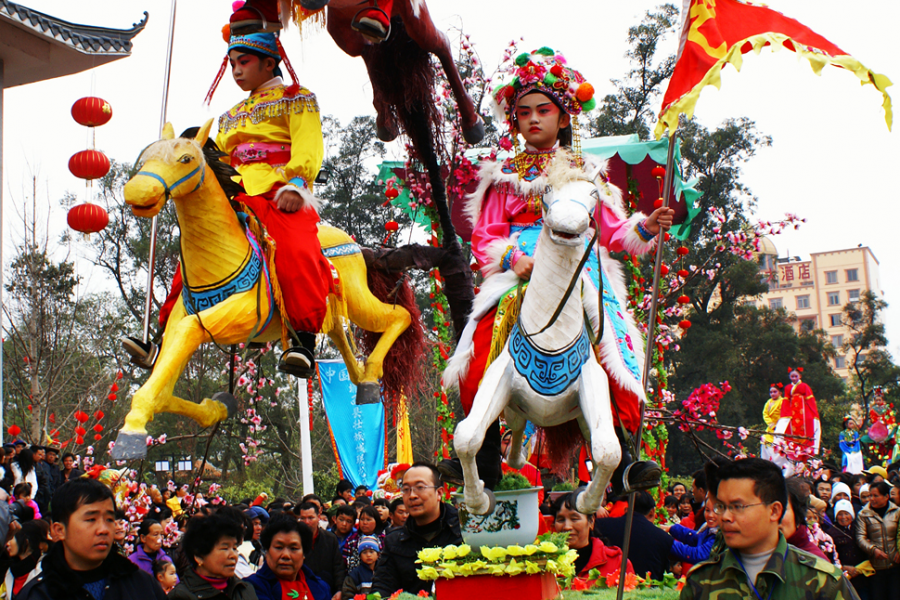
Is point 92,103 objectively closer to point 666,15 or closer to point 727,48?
point 727,48

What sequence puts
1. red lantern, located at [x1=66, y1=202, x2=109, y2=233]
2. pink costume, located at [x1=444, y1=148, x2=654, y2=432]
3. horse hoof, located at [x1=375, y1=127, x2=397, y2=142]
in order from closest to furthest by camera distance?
pink costume, located at [x1=444, y1=148, x2=654, y2=432] < horse hoof, located at [x1=375, y1=127, x2=397, y2=142] < red lantern, located at [x1=66, y1=202, x2=109, y2=233]

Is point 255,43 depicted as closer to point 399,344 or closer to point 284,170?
point 284,170

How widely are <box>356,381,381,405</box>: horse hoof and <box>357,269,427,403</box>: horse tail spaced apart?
0.31 meters

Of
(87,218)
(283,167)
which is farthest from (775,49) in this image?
(87,218)

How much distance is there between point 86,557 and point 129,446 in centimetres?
203

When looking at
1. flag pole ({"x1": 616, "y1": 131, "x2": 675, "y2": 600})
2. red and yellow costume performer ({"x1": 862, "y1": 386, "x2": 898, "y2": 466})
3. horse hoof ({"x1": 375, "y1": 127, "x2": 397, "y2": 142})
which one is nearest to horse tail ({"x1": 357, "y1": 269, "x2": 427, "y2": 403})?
horse hoof ({"x1": 375, "y1": 127, "x2": 397, "y2": 142})

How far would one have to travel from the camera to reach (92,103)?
10336mm

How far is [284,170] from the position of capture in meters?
5.96

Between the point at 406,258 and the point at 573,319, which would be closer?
the point at 573,319

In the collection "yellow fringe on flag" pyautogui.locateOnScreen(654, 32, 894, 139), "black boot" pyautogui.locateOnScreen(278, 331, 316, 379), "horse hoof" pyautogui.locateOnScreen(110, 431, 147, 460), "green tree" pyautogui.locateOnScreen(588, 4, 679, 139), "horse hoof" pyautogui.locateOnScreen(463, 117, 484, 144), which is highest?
"green tree" pyautogui.locateOnScreen(588, 4, 679, 139)

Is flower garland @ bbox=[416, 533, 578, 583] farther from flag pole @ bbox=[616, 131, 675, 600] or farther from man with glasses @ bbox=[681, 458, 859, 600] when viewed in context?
man with glasses @ bbox=[681, 458, 859, 600]

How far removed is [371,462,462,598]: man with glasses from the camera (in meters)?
4.73

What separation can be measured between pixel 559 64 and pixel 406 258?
7.12ft

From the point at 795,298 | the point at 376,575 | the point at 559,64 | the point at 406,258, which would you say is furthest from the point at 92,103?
the point at 795,298
